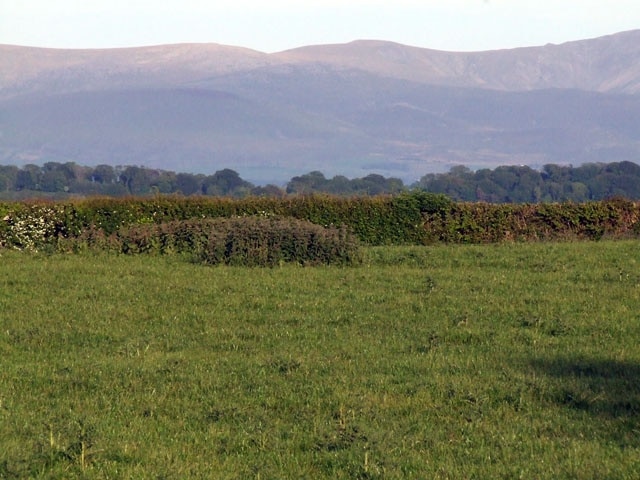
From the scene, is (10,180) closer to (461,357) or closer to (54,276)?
(54,276)

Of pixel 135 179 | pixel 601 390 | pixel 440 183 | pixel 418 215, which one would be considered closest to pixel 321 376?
pixel 601 390

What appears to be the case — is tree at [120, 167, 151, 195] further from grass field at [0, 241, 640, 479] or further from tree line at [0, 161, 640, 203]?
grass field at [0, 241, 640, 479]

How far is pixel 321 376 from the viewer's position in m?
10.7

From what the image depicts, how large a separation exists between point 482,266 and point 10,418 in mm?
13442

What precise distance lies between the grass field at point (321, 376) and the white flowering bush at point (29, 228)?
774cm

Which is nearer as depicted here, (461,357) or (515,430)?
(515,430)

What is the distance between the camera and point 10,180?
7775 cm

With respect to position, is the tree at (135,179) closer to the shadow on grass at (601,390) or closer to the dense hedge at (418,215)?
the dense hedge at (418,215)

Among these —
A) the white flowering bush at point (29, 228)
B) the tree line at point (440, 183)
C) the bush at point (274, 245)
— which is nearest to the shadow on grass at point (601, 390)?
the bush at point (274, 245)

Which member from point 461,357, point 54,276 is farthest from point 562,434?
point 54,276

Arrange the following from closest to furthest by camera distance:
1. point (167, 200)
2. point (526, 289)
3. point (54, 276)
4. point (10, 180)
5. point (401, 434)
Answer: point (401, 434) → point (526, 289) → point (54, 276) → point (167, 200) → point (10, 180)

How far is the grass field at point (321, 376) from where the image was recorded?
7969 mm

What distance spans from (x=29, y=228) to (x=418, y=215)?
35.6 feet

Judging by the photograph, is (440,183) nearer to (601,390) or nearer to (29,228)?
(29,228)
